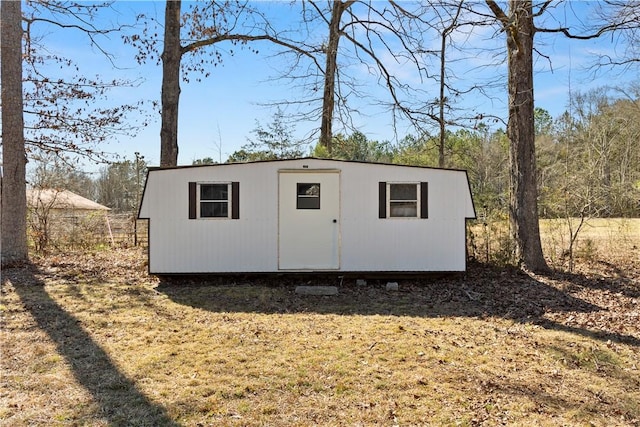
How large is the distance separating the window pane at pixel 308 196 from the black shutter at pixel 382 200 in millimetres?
1100

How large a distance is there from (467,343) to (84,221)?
36.2 feet

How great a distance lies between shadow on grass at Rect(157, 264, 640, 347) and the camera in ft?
20.2

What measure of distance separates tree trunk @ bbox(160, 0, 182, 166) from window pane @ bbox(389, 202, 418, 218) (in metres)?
5.47

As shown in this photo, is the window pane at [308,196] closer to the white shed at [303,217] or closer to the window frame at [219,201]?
Result: the white shed at [303,217]

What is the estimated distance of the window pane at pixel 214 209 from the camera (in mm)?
7852

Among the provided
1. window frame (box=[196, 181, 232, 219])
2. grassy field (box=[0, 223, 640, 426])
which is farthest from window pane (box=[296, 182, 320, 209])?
grassy field (box=[0, 223, 640, 426])

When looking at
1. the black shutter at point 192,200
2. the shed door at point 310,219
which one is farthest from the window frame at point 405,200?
the black shutter at point 192,200

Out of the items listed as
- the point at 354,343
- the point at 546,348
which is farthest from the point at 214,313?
the point at 546,348

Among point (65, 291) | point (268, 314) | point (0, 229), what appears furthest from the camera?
point (0, 229)

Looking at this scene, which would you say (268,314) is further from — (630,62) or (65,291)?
(630,62)

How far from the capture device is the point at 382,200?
789 cm

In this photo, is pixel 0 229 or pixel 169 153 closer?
pixel 0 229

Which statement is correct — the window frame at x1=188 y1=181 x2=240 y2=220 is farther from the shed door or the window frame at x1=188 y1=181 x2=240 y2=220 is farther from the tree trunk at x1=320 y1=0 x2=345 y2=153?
the tree trunk at x1=320 y1=0 x2=345 y2=153

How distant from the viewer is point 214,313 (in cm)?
605
